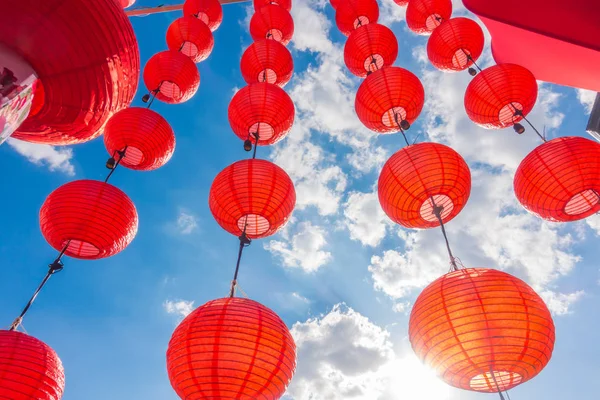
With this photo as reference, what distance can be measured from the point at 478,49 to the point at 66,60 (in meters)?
5.52

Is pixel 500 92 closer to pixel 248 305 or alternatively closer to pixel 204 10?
pixel 248 305

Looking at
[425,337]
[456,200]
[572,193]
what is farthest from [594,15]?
[425,337]

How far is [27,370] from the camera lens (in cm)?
249

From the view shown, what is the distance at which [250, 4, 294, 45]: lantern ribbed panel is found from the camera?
20.9 ft

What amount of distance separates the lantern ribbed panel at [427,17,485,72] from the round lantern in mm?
2808

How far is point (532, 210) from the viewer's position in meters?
3.73

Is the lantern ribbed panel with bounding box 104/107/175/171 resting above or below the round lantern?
above

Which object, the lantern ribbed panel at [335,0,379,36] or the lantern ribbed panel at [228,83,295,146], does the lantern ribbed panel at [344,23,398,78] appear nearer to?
the lantern ribbed panel at [335,0,379,36]

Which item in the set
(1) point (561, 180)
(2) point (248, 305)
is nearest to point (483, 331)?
(2) point (248, 305)

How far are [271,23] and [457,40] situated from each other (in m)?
3.10

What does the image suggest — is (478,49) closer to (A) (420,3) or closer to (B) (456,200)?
(A) (420,3)

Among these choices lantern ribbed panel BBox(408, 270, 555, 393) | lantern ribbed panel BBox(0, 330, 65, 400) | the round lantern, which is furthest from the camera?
the round lantern

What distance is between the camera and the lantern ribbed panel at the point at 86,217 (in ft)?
10.6

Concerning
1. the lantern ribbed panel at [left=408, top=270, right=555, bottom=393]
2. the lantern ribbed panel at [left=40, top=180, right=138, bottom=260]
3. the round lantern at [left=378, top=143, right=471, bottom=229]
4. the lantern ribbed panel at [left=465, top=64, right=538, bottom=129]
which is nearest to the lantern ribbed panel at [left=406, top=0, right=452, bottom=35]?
the lantern ribbed panel at [left=465, top=64, right=538, bottom=129]
